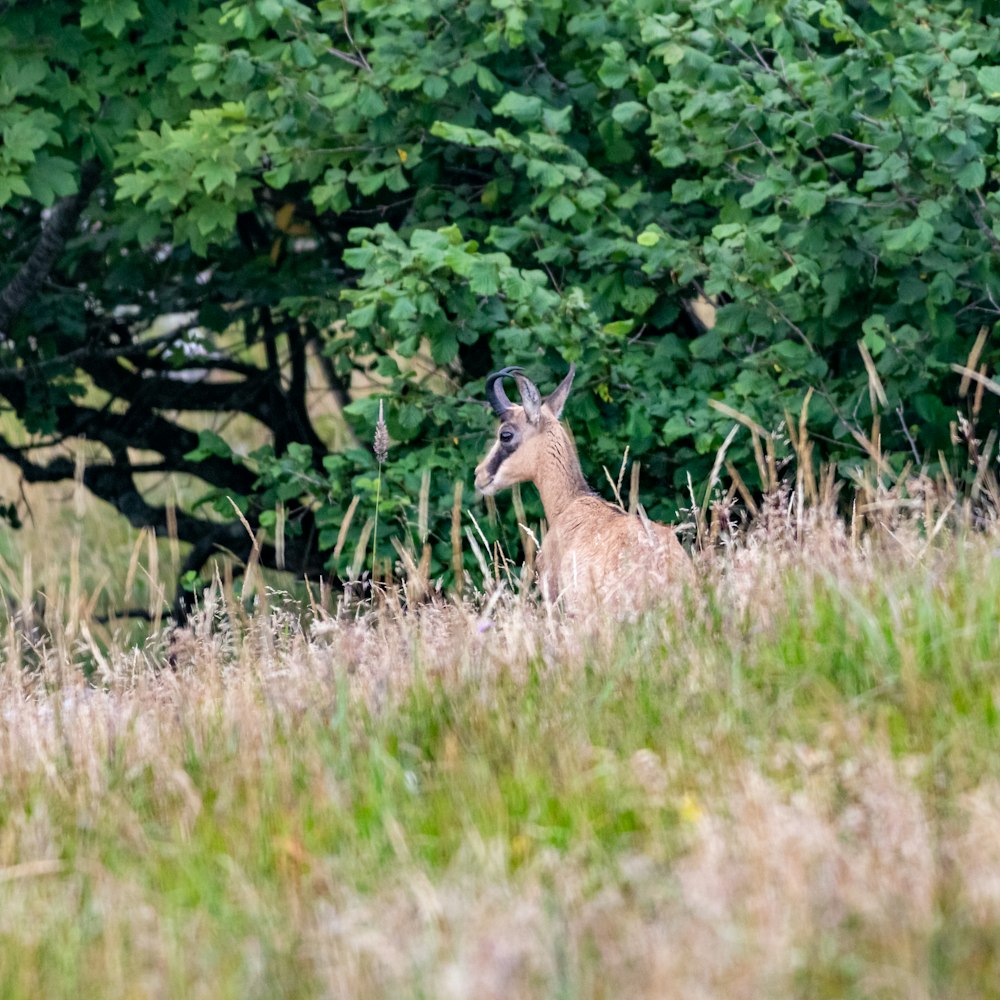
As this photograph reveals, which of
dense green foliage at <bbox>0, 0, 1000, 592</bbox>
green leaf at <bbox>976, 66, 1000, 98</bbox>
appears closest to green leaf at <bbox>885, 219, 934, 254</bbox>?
dense green foliage at <bbox>0, 0, 1000, 592</bbox>

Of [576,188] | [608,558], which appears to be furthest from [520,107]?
[608,558]

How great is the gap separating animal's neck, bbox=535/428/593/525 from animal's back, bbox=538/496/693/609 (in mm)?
121

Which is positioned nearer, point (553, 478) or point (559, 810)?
point (559, 810)

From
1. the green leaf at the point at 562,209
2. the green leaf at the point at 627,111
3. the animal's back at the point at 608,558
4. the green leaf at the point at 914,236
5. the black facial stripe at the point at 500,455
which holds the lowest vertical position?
the animal's back at the point at 608,558

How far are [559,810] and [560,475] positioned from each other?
577cm

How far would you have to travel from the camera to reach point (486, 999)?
2.38m

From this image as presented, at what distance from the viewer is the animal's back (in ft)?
15.9

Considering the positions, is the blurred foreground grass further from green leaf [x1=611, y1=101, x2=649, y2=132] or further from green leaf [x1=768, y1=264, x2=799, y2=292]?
green leaf [x1=611, y1=101, x2=649, y2=132]

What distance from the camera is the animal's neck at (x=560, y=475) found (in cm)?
887

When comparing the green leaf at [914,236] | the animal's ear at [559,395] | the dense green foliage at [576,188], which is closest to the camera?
the green leaf at [914,236]

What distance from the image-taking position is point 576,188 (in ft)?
27.3

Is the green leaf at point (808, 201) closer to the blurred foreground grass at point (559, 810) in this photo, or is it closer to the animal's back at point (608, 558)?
the animal's back at point (608, 558)

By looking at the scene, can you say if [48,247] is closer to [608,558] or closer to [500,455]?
[500,455]

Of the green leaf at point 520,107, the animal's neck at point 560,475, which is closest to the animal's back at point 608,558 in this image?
the animal's neck at point 560,475
